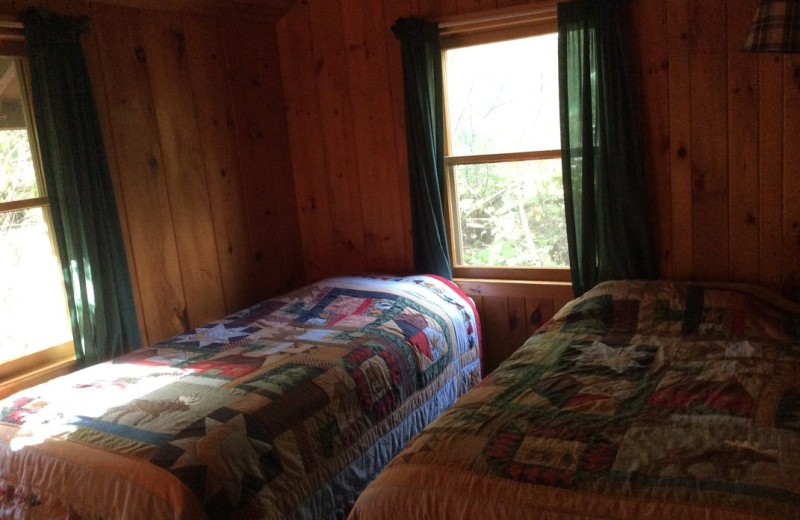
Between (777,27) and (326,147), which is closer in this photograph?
(777,27)

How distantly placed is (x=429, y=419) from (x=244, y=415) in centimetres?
93

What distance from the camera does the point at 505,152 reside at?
10.4 feet

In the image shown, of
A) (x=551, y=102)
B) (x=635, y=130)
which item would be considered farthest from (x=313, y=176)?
(x=635, y=130)

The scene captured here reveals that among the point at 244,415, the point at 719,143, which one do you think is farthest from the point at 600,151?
the point at 244,415

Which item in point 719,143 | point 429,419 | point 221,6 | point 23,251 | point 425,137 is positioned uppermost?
point 221,6

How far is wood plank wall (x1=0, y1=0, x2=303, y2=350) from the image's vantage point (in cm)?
286

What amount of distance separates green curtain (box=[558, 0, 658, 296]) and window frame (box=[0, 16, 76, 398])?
2.09 meters

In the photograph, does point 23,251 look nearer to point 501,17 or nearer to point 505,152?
point 505,152

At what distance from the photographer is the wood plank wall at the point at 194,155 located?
9.37ft

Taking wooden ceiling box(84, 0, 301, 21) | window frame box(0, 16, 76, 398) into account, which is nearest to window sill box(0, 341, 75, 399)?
window frame box(0, 16, 76, 398)

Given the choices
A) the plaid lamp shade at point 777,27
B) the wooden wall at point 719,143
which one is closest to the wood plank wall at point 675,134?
the wooden wall at point 719,143

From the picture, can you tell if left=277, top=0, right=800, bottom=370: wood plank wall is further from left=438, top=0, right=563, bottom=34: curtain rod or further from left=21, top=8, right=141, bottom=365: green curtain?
left=21, top=8, right=141, bottom=365: green curtain

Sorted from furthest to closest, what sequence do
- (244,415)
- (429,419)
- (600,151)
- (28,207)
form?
(600,151)
(429,419)
(28,207)
(244,415)

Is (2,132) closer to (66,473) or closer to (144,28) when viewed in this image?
(144,28)
